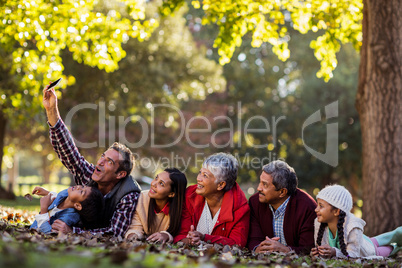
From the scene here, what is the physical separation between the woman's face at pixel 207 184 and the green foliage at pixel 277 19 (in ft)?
15.9

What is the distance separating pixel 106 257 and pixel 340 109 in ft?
78.5

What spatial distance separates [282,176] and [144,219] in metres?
1.93

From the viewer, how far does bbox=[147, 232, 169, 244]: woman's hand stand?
6215 mm

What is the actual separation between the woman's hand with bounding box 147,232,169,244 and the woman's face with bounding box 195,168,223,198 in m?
0.72

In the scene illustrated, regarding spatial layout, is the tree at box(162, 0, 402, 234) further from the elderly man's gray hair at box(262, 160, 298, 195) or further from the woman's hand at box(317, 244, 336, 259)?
the woman's hand at box(317, 244, 336, 259)

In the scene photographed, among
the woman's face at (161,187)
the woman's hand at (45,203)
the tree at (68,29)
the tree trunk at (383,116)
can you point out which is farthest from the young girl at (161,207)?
the tree at (68,29)

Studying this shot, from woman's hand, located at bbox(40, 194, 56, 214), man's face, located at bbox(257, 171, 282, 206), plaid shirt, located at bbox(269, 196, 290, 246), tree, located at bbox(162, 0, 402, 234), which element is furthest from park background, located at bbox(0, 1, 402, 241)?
A: woman's hand, located at bbox(40, 194, 56, 214)

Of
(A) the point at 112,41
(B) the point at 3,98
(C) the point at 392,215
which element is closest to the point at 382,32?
(C) the point at 392,215

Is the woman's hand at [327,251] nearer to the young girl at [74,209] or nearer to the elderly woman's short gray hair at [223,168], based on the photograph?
the elderly woman's short gray hair at [223,168]

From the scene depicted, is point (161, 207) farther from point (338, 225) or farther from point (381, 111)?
point (381, 111)

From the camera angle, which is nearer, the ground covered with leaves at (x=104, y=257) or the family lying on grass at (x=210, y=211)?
the ground covered with leaves at (x=104, y=257)

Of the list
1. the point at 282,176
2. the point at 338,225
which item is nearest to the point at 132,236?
the point at 282,176

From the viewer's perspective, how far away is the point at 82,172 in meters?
7.32

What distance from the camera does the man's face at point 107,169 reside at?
6812 mm
